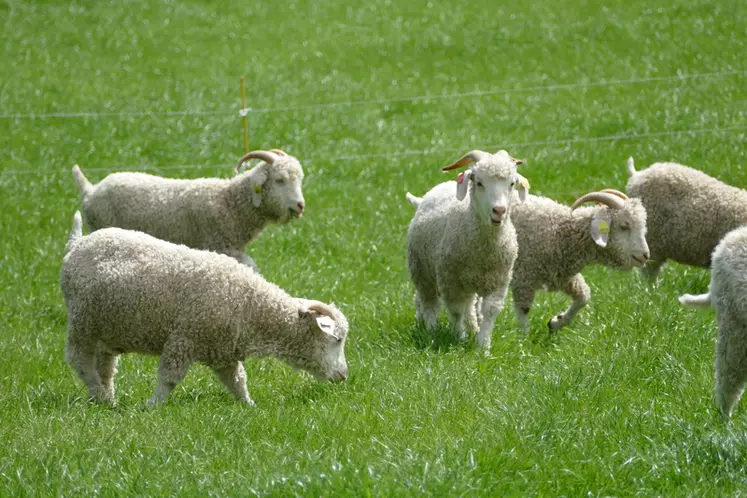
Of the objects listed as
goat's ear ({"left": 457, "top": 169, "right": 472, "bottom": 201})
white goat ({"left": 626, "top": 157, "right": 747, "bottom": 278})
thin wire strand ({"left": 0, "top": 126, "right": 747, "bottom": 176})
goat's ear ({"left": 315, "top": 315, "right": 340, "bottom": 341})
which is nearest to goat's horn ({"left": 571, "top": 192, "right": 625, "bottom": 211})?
white goat ({"left": 626, "top": 157, "right": 747, "bottom": 278})

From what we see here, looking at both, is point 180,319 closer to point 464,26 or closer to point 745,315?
point 745,315

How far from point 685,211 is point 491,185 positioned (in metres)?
2.76

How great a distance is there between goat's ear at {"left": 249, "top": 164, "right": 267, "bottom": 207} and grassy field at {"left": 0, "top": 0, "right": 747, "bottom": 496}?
102 centimetres

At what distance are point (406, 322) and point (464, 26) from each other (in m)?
13.5

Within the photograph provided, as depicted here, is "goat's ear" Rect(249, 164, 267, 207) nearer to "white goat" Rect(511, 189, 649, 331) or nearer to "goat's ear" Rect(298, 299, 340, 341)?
"white goat" Rect(511, 189, 649, 331)

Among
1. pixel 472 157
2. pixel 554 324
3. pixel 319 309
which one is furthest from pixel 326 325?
pixel 554 324

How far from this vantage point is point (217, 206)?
10.0 metres

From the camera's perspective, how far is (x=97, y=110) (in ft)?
59.0

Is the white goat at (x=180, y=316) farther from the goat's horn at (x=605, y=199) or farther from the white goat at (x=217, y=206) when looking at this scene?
the goat's horn at (x=605, y=199)

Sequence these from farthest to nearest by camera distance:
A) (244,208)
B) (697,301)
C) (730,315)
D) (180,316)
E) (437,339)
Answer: (244,208)
(437,339)
(180,316)
(697,301)
(730,315)

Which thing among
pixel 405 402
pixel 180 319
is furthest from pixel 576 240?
pixel 180 319

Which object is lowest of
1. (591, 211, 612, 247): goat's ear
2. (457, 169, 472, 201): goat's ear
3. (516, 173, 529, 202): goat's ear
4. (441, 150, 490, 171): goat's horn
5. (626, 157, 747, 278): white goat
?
(626, 157, 747, 278): white goat

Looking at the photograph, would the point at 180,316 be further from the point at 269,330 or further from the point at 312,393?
the point at 312,393

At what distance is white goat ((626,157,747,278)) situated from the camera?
9.73 meters
